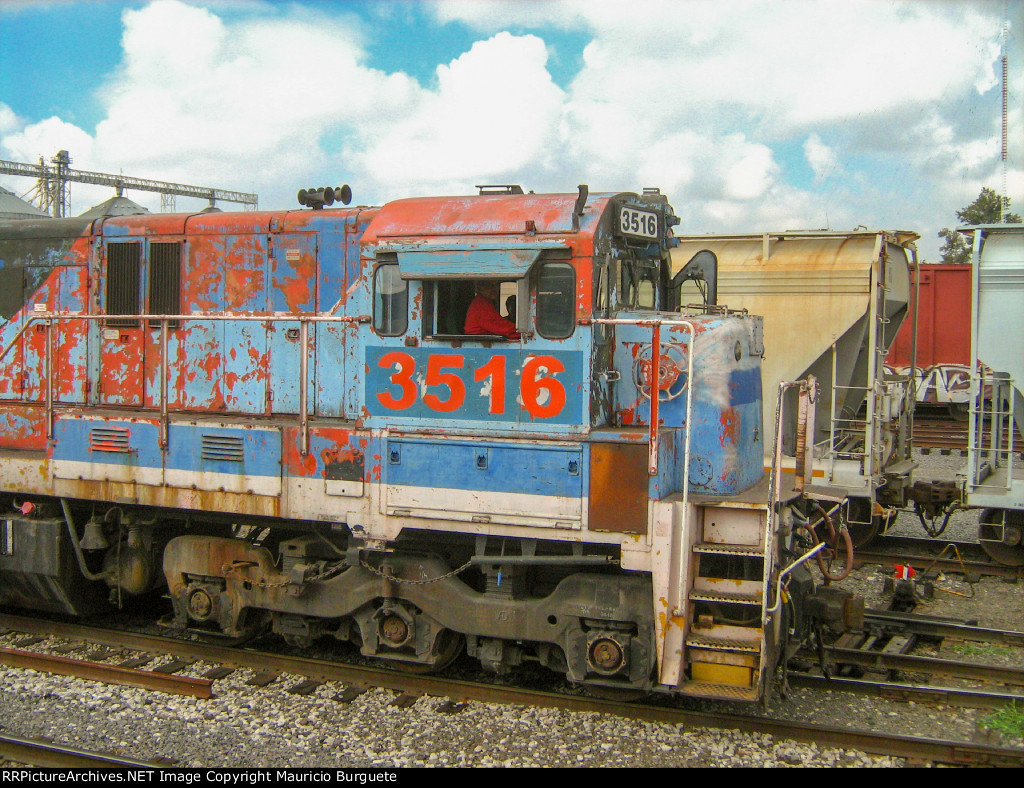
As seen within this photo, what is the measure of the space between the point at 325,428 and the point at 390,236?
1.48m

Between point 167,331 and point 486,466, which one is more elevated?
point 167,331

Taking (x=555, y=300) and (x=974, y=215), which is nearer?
(x=555, y=300)

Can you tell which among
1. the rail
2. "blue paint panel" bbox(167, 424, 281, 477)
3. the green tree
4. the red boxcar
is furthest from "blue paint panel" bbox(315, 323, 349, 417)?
the green tree

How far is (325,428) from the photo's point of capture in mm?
6207

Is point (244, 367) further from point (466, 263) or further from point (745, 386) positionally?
point (745, 386)

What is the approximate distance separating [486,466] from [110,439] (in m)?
3.39

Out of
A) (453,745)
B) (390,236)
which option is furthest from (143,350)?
(453,745)

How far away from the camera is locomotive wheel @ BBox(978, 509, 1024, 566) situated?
403 inches

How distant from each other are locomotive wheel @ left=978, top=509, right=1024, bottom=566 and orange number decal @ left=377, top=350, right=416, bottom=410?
791 cm

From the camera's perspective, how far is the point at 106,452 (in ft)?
23.0

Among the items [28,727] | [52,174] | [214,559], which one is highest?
[52,174]

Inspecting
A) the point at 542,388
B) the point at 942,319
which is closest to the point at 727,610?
the point at 542,388

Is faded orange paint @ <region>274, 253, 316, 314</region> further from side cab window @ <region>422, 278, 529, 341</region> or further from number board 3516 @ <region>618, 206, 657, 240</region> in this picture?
number board 3516 @ <region>618, 206, 657, 240</region>
